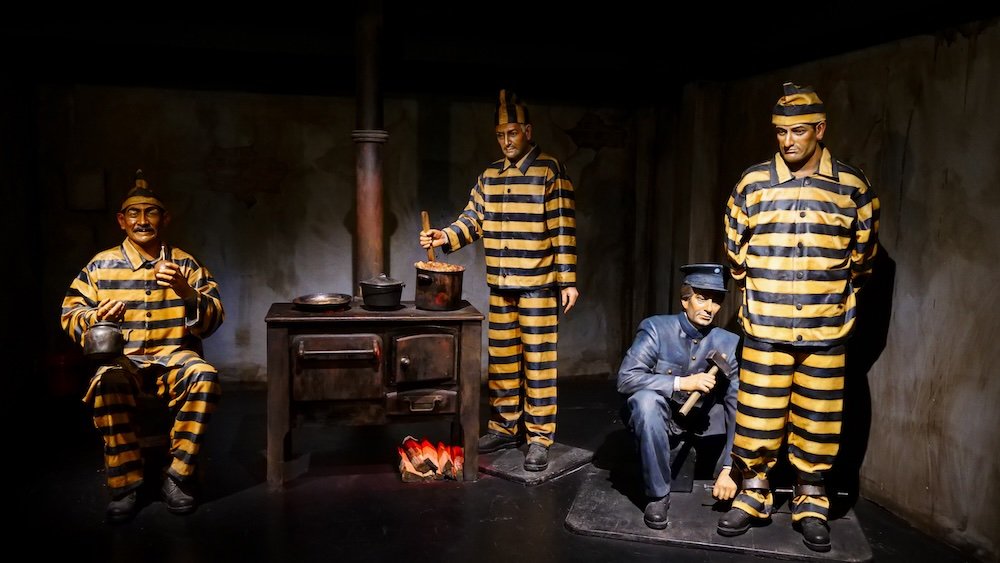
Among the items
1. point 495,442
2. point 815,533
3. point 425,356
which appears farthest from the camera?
point 495,442

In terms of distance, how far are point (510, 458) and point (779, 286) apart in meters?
2.10

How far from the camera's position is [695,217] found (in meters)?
6.27

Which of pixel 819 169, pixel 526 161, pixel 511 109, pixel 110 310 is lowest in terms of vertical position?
pixel 110 310

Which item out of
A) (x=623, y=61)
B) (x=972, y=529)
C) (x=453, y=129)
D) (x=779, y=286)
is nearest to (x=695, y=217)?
(x=623, y=61)

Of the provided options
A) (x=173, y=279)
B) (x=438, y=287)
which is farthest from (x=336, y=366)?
(x=173, y=279)

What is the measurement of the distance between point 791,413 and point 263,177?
450 centimetres

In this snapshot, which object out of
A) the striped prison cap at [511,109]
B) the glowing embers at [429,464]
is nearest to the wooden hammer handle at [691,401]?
the glowing embers at [429,464]

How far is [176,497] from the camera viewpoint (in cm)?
411

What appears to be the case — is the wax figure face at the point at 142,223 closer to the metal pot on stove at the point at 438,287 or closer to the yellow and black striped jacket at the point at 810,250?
the metal pot on stove at the point at 438,287

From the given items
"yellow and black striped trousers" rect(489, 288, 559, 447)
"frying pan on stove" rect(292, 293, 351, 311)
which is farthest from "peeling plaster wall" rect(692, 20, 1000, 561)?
"frying pan on stove" rect(292, 293, 351, 311)

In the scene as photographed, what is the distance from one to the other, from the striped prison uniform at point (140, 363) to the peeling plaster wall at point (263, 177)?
84.7 inches

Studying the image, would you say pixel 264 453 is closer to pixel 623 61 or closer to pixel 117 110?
pixel 117 110

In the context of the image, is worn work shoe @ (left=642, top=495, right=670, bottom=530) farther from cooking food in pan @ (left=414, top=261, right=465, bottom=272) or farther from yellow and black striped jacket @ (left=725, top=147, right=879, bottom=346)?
cooking food in pan @ (left=414, top=261, right=465, bottom=272)

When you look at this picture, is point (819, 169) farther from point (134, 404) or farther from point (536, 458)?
point (134, 404)
